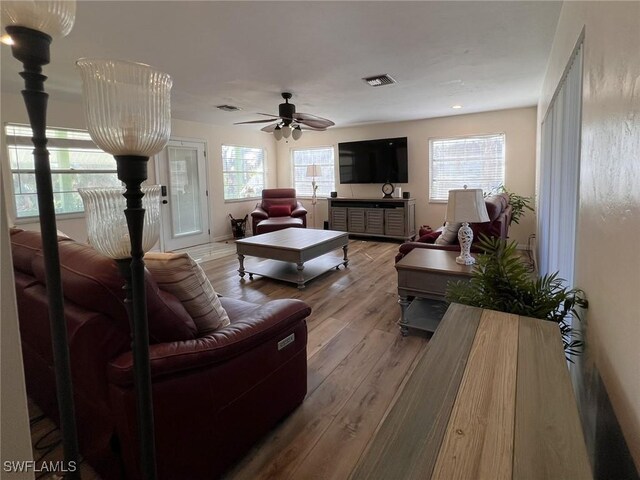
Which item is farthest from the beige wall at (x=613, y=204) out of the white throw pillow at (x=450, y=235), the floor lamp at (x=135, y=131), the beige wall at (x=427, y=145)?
the beige wall at (x=427, y=145)

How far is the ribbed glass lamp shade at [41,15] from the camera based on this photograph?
680mm

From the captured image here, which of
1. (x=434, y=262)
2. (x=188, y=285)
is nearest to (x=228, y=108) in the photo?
(x=434, y=262)

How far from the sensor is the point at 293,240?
438 cm

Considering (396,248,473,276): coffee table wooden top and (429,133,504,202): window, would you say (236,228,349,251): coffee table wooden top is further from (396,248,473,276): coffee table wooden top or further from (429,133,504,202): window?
(429,133,504,202): window

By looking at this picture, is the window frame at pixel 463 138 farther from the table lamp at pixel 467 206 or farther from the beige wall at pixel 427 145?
the table lamp at pixel 467 206

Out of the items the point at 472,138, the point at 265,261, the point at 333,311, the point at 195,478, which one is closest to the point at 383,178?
the point at 472,138

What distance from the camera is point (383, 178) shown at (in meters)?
6.92

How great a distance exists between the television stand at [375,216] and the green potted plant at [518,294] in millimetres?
4665

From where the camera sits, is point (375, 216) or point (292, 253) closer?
point (292, 253)

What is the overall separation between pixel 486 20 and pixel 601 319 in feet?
7.57

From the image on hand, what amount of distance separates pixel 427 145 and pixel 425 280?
4480 millimetres

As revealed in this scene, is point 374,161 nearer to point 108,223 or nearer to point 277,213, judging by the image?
point 277,213

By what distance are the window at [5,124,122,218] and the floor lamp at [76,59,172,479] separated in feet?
13.8

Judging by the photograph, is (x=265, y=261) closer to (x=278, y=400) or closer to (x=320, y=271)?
(x=320, y=271)
